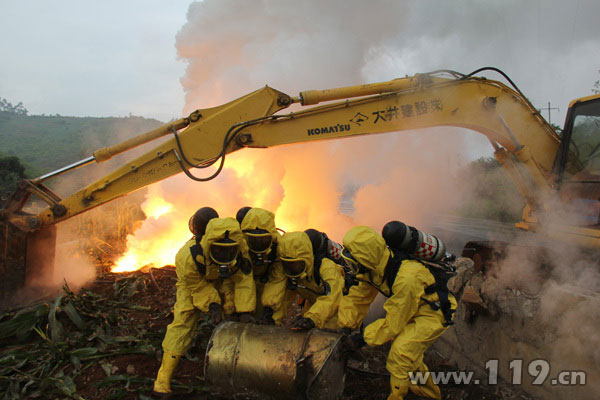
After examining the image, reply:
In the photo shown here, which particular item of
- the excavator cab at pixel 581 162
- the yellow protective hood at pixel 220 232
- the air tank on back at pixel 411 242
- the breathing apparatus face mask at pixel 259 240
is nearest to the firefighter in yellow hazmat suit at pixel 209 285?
the yellow protective hood at pixel 220 232

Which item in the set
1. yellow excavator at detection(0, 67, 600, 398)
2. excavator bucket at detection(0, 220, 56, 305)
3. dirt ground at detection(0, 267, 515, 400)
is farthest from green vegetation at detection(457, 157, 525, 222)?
excavator bucket at detection(0, 220, 56, 305)

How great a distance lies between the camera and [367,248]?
3.40 m

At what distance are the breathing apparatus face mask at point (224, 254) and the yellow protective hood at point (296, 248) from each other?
22.2 inches

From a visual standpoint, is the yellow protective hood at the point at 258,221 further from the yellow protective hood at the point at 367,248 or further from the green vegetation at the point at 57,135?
the green vegetation at the point at 57,135

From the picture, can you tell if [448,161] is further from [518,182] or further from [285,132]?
[285,132]

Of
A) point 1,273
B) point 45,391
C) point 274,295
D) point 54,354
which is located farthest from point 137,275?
point 274,295

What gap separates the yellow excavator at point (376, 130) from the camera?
16.1 feet

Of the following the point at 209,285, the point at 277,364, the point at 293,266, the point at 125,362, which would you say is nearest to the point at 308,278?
the point at 293,266

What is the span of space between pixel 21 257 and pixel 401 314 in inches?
204

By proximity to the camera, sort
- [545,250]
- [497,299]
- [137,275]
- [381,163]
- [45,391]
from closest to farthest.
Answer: [45,391] → [497,299] → [545,250] → [137,275] → [381,163]

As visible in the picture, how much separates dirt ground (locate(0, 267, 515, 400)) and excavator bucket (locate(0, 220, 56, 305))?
1.60 feet

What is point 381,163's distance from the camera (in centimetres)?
1105

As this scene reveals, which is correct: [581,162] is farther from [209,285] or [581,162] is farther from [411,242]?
[209,285]

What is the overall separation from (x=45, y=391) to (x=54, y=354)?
0.60 metres
